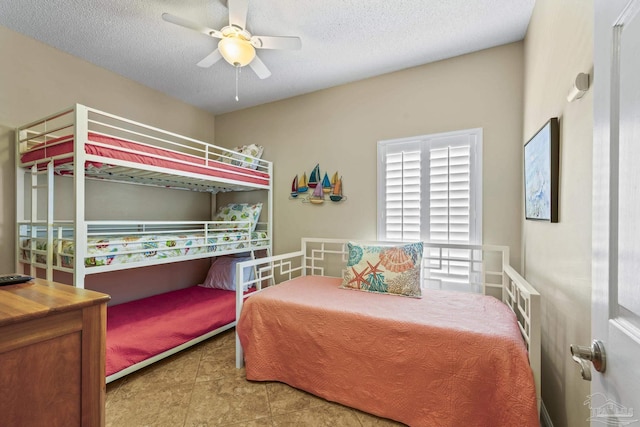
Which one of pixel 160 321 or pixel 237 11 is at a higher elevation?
pixel 237 11

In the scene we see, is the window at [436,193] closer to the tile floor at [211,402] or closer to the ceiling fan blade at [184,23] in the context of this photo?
→ the tile floor at [211,402]

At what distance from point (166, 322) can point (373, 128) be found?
245cm

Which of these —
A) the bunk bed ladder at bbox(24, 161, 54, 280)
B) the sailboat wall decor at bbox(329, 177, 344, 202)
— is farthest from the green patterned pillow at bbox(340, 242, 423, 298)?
the bunk bed ladder at bbox(24, 161, 54, 280)

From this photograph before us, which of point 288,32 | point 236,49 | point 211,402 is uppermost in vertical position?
point 288,32

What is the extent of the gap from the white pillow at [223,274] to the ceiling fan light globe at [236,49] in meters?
2.04

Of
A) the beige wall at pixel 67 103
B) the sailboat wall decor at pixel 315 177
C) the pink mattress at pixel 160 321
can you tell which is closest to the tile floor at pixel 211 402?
the pink mattress at pixel 160 321

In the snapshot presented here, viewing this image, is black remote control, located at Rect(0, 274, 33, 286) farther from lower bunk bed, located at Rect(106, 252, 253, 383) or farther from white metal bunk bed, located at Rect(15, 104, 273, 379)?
lower bunk bed, located at Rect(106, 252, 253, 383)

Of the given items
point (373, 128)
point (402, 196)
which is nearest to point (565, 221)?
point (402, 196)

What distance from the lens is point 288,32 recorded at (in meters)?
2.06

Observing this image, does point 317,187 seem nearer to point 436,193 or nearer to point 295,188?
point 295,188

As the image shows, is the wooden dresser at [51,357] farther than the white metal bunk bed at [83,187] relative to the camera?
No

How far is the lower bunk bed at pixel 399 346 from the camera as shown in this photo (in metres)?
1.30

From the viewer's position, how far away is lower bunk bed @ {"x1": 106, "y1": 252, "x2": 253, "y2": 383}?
187 cm

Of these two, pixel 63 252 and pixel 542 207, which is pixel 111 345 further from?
pixel 542 207
